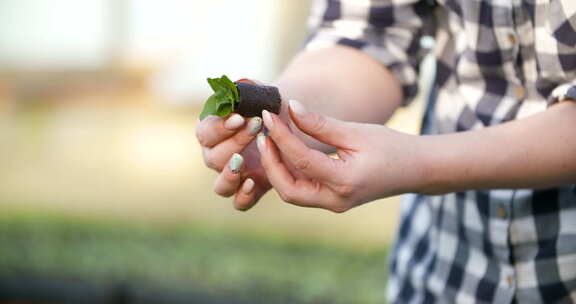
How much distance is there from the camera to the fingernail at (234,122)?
127 centimetres

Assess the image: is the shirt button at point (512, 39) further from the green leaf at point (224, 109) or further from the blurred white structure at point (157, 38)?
the blurred white structure at point (157, 38)

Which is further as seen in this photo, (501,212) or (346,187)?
(501,212)

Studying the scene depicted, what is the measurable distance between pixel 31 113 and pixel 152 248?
2.48 m

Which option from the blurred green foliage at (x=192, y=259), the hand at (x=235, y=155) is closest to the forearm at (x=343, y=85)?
the hand at (x=235, y=155)

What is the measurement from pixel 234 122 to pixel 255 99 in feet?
0.17

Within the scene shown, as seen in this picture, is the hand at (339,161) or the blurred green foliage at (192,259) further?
the blurred green foliage at (192,259)

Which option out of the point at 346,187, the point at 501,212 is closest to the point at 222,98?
the point at 346,187

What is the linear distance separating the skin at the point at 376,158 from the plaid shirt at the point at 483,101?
0.32 feet

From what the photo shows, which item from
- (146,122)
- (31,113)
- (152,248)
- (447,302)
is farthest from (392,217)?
(31,113)

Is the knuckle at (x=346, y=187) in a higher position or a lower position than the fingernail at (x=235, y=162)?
lower

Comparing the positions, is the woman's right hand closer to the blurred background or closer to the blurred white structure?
the blurred background

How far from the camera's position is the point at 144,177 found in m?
4.88

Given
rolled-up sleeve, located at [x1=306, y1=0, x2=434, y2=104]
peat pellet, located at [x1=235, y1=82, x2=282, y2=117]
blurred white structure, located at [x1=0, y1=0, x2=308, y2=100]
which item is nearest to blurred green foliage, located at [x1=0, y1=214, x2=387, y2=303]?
blurred white structure, located at [x1=0, y1=0, x2=308, y2=100]

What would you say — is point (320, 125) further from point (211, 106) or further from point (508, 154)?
point (508, 154)
